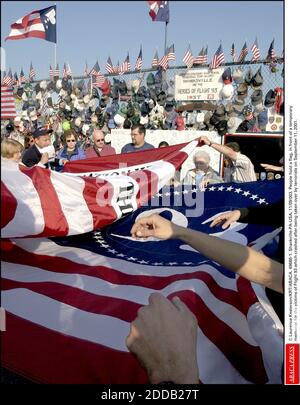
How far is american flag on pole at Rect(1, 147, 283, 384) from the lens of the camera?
6.59ft

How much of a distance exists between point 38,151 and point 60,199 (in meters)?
1.54

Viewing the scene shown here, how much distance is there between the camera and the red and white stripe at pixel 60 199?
2514 mm

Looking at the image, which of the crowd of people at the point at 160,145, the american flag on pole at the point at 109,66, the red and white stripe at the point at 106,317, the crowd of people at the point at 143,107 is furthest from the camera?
the american flag on pole at the point at 109,66

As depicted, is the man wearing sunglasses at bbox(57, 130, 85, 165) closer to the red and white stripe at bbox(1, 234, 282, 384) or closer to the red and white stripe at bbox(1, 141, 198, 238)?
the red and white stripe at bbox(1, 141, 198, 238)

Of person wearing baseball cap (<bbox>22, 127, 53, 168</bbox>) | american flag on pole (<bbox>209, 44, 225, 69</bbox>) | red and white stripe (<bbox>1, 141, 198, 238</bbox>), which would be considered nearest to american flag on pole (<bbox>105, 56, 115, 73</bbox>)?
american flag on pole (<bbox>209, 44, 225, 69</bbox>)

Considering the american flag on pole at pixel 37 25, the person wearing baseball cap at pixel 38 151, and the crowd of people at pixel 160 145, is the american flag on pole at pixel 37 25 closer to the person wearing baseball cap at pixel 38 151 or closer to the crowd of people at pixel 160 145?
the crowd of people at pixel 160 145

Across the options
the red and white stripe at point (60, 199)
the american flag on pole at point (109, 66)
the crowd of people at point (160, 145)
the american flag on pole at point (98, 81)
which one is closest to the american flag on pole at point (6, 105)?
the crowd of people at point (160, 145)

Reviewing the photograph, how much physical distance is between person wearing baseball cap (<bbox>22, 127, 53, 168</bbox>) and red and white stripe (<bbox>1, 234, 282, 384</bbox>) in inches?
53.9

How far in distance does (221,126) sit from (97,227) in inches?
196

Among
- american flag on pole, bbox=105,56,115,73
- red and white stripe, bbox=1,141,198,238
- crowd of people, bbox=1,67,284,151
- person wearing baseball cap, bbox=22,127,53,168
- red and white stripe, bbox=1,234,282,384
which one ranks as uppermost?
american flag on pole, bbox=105,56,115,73

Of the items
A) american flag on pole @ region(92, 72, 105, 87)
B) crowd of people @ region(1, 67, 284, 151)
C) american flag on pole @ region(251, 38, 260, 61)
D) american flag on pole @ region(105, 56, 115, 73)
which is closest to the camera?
american flag on pole @ region(251, 38, 260, 61)

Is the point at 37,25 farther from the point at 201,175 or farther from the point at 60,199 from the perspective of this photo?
the point at 201,175

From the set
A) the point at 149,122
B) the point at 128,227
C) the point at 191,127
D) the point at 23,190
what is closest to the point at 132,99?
the point at 149,122
